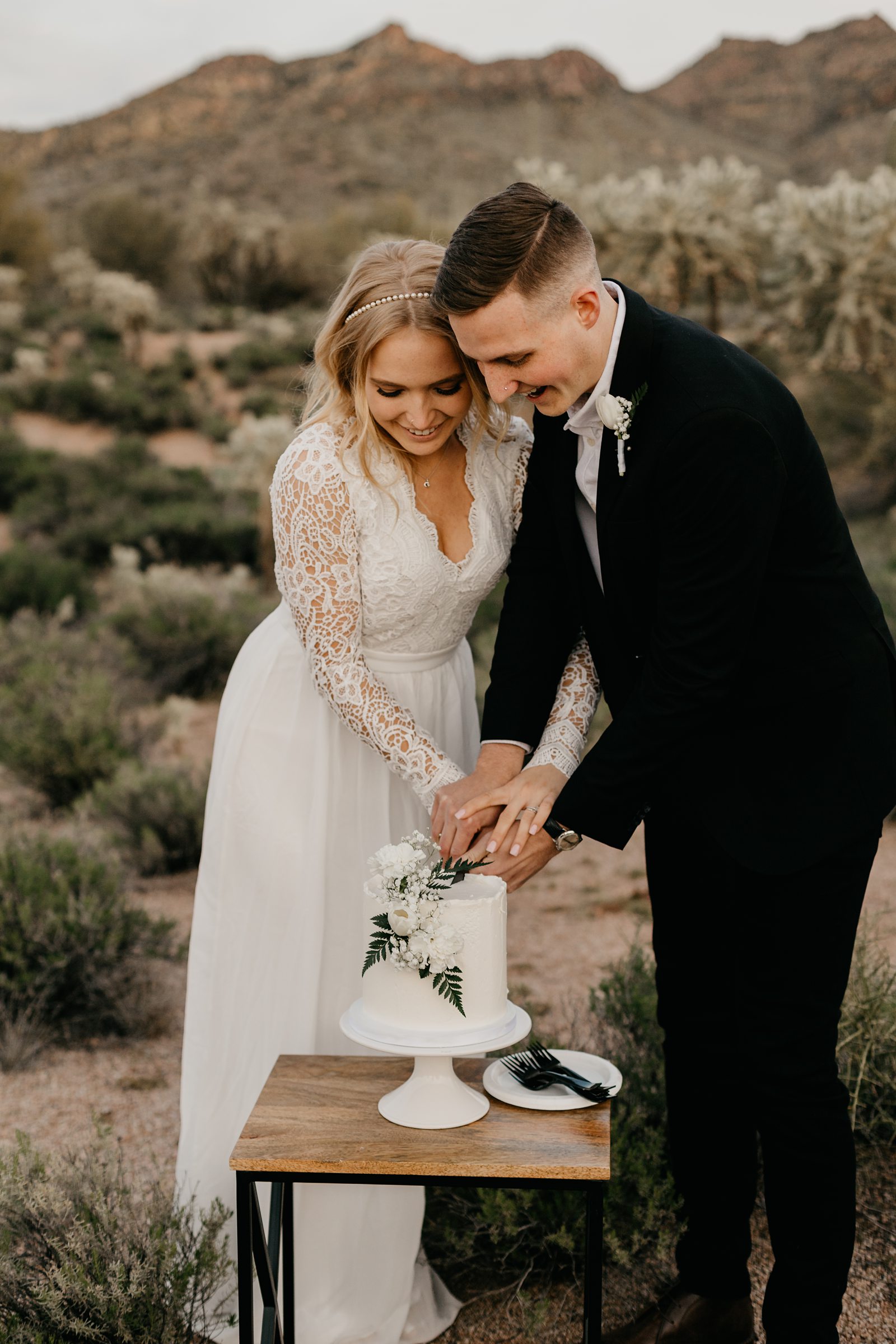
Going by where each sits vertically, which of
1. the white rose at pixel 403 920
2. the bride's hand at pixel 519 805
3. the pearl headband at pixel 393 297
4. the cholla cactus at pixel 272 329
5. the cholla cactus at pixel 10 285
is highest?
the cholla cactus at pixel 10 285

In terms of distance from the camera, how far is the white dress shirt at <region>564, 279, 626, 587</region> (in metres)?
2.18

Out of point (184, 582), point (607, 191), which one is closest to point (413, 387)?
point (184, 582)

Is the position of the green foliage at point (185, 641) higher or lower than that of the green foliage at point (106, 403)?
lower

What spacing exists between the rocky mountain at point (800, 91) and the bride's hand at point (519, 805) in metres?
40.3

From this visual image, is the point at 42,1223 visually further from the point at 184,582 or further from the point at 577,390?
the point at 184,582

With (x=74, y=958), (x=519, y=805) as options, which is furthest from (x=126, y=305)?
(x=519, y=805)

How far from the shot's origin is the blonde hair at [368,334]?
239cm

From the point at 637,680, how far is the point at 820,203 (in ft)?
34.1

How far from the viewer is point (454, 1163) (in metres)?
1.94

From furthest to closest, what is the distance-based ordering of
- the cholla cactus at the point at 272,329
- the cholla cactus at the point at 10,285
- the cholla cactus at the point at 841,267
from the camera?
the cholla cactus at the point at 10,285 < the cholla cactus at the point at 272,329 < the cholla cactus at the point at 841,267

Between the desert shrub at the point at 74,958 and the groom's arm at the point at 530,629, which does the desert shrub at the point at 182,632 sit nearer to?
the desert shrub at the point at 74,958

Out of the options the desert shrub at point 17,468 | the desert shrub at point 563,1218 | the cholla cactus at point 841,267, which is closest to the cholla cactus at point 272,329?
the desert shrub at point 17,468

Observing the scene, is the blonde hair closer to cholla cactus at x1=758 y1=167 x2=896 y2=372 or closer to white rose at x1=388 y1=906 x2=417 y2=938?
white rose at x1=388 y1=906 x2=417 y2=938

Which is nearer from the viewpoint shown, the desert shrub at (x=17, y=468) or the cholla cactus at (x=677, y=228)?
the cholla cactus at (x=677, y=228)
